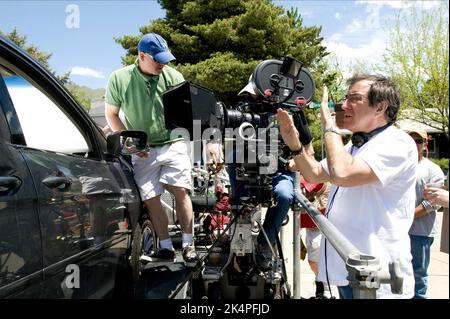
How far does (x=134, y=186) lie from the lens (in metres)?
2.92

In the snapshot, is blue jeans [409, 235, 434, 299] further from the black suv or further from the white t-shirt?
the black suv

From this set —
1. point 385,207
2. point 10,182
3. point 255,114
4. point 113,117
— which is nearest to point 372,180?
point 385,207

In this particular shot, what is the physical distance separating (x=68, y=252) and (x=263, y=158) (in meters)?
1.27

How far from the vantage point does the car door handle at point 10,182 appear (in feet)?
Answer: 4.60

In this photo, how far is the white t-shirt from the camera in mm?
1795

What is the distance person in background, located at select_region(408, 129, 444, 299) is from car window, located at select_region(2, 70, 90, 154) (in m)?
2.59

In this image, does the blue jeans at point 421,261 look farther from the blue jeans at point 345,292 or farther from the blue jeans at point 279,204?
the blue jeans at point 345,292

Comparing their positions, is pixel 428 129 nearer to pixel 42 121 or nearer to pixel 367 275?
pixel 42 121

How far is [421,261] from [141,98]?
8.69ft

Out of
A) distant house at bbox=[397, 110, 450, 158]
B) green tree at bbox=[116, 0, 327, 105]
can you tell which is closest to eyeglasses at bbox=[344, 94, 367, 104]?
distant house at bbox=[397, 110, 450, 158]

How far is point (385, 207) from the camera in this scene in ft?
6.03

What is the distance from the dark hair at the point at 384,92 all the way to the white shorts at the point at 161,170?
1595mm

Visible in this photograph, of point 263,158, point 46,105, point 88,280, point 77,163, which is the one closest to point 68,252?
point 88,280

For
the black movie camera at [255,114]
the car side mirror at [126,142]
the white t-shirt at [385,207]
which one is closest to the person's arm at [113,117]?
the car side mirror at [126,142]
